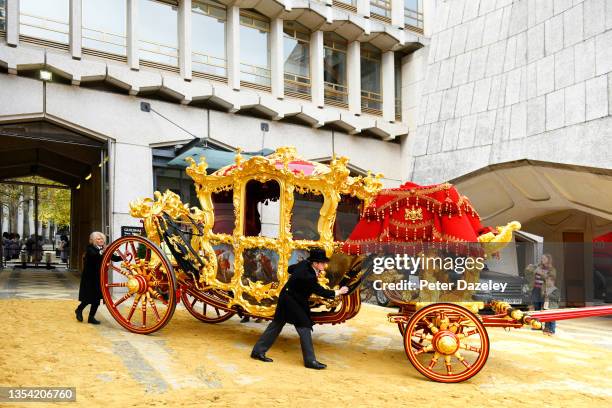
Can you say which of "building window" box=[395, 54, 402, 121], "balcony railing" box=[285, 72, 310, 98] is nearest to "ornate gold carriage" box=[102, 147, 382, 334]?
"balcony railing" box=[285, 72, 310, 98]

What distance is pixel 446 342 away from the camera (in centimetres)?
578

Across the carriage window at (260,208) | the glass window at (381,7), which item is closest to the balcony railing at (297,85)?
the glass window at (381,7)

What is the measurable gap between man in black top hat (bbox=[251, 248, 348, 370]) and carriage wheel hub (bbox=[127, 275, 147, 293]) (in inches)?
81.0

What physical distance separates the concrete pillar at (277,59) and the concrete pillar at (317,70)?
114 cm

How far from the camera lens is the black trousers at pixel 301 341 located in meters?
6.07

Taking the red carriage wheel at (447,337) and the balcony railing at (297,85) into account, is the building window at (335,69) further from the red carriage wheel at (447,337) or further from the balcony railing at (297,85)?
the red carriage wheel at (447,337)

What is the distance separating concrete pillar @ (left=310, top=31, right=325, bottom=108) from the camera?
17078mm

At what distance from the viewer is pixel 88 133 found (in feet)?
43.6

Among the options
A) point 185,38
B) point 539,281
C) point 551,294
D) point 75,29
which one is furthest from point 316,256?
point 185,38

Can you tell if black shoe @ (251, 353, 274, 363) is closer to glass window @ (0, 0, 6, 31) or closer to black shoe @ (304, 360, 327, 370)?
black shoe @ (304, 360, 327, 370)

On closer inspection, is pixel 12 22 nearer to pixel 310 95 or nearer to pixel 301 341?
pixel 310 95

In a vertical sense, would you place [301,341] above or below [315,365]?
above

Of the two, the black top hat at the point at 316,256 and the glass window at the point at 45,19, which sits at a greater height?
the glass window at the point at 45,19

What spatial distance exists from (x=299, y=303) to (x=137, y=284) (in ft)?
8.11
